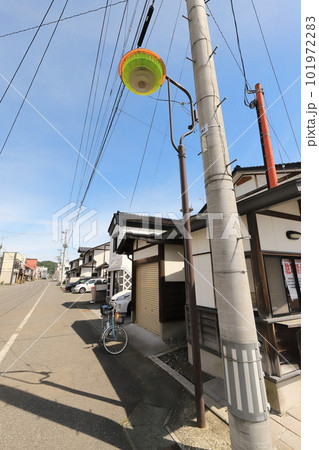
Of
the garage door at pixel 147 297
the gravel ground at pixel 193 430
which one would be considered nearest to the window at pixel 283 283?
the gravel ground at pixel 193 430

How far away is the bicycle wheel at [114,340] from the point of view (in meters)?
6.57

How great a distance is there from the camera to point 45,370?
517 cm

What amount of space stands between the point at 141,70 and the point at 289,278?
17.1 ft

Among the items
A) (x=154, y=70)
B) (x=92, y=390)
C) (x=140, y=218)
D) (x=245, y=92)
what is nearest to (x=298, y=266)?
(x=154, y=70)

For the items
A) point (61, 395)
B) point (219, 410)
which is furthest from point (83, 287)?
point (219, 410)

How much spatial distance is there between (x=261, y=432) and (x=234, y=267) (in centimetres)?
170

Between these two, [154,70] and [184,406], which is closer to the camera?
[154,70]

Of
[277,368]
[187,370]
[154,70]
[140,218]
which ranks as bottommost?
[187,370]

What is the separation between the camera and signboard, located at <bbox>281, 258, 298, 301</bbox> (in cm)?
455

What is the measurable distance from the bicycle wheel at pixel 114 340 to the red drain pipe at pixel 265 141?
808 centimetres

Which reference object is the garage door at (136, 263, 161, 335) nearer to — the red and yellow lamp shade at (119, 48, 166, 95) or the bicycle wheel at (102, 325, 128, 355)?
the bicycle wheel at (102, 325, 128, 355)

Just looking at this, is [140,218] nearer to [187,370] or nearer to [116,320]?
[116,320]

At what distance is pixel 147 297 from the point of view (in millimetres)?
8891

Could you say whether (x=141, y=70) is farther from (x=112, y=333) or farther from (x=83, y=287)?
(x=83, y=287)
